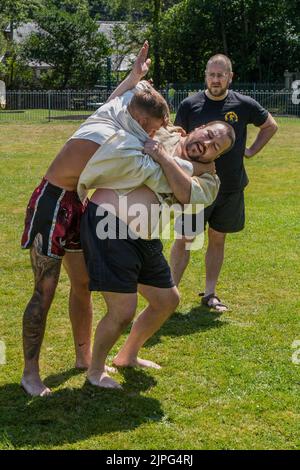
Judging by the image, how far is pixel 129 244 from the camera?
4.11m

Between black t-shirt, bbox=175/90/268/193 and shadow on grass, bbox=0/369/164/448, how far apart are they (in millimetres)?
2219

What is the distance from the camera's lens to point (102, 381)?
4445 millimetres

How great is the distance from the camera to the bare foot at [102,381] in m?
4.44

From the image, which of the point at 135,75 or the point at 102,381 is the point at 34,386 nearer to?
A: the point at 102,381

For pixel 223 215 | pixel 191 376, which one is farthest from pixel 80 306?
pixel 223 215

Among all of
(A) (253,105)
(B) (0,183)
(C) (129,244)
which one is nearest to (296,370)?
(C) (129,244)

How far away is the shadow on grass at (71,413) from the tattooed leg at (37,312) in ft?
0.34

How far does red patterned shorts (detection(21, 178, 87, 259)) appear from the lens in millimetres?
4219

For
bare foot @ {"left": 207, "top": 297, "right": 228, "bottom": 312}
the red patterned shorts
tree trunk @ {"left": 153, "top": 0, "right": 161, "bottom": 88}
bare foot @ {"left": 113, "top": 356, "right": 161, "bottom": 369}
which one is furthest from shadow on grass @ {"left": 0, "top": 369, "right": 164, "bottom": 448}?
tree trunk @ {"left": 153, "top": 0, "right": 161, "bottom": 88}

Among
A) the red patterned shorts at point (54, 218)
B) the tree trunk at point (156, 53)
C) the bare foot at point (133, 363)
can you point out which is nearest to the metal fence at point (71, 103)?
the tree trunk at point (156, 53)

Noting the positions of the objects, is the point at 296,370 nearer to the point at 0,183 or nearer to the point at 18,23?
the point at 0,183

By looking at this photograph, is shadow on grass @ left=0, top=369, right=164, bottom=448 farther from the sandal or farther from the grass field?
the sandal

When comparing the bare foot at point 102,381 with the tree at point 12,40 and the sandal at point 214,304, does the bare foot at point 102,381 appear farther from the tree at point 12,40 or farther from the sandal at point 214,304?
the tree at point 12,40

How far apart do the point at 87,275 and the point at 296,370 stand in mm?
1586
